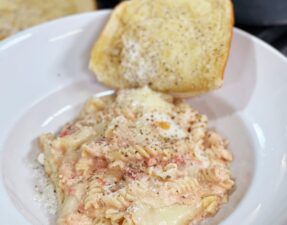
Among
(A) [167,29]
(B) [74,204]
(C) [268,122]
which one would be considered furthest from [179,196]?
(A) [167,29]

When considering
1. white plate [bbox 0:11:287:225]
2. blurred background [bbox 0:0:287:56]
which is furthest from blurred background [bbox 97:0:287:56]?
white plate [bbox 0:11:287:225]

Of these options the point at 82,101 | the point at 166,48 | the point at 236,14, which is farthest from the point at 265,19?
the point at 82,101

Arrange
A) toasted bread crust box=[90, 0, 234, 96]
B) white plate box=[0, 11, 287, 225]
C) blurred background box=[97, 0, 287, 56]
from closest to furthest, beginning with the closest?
white plate box=[0, 11, 287, 225]
toasted bread crust box=[90, 0, 234, 96]
blurred background box=[97, 0, 287, 56]

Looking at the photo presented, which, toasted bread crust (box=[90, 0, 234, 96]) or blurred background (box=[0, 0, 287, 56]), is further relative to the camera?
blurred background (box=[0, 0, 287, 56])

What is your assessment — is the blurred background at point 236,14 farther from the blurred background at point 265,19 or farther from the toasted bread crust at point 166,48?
the toasted bread crust at point 166,48

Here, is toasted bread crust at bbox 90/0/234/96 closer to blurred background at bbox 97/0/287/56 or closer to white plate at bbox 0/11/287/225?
white plate at bbox 0/11/287/225

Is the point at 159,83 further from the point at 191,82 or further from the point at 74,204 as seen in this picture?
the point at 74,204
